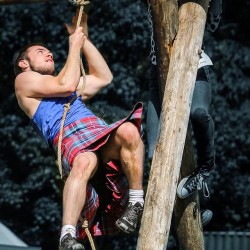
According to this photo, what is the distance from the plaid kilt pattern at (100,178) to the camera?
675cm

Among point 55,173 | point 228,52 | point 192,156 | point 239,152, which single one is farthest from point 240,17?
point 192,156

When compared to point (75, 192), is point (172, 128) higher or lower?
higher

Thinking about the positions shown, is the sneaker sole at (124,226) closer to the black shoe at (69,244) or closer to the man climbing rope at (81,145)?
the man climbing rope at (81,145)

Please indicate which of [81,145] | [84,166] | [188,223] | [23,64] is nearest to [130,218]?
[84,166]

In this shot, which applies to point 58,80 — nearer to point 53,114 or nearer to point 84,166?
point 53,114

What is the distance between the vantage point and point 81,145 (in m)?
6.78

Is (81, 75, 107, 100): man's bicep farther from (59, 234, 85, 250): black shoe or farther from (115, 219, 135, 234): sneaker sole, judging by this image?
(59, 234, 85, 250): black shoe

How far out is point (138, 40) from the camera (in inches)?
521

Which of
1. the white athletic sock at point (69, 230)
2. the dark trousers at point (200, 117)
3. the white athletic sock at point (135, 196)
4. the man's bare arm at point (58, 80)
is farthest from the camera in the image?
the dark trousers at point (200, 117)

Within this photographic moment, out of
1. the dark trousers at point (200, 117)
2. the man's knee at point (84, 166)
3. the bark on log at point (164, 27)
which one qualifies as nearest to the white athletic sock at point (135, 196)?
the man's knee at point (84, 166)

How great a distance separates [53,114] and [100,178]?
470 millimetres

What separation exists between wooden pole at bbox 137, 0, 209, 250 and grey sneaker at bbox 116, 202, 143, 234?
1.18 feet

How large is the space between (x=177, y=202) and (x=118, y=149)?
0.72m

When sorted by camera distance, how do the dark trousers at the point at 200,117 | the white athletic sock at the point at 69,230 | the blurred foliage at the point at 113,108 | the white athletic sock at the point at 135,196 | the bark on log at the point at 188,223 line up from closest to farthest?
1. the white athletic sock at the point at 69,230
2. the white athletic sock at the point at 135,196
3. the dark trousers at the point at 200,117
4. the bark on log at the point at 188,223
5. the blurred foliage at the point at 113,108
